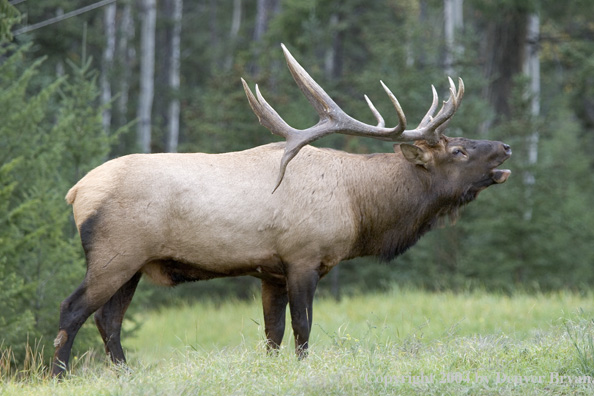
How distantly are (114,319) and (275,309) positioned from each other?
1.35 metres

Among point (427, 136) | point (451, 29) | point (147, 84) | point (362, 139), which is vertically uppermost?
point (451, 29)

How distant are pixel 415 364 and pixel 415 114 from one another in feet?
39.4

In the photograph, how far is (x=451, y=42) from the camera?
18.5 meters

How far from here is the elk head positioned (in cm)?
673

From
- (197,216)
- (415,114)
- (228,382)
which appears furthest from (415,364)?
(415,114)

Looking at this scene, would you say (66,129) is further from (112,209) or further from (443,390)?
(443,390)

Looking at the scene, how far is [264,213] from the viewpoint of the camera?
20.8 feet

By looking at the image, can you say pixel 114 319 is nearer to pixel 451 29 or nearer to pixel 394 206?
pixel 394 206

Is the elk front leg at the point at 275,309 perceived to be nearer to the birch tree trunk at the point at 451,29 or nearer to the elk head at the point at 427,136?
the elk head at the point at 427,136

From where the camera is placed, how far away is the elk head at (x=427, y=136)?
6.73m

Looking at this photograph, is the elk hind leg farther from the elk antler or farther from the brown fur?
the elk antler

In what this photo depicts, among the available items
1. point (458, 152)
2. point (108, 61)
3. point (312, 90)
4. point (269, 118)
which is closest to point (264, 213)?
point (269, 118)

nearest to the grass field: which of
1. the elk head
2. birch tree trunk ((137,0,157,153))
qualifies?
the elk head

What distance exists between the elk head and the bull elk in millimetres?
12
